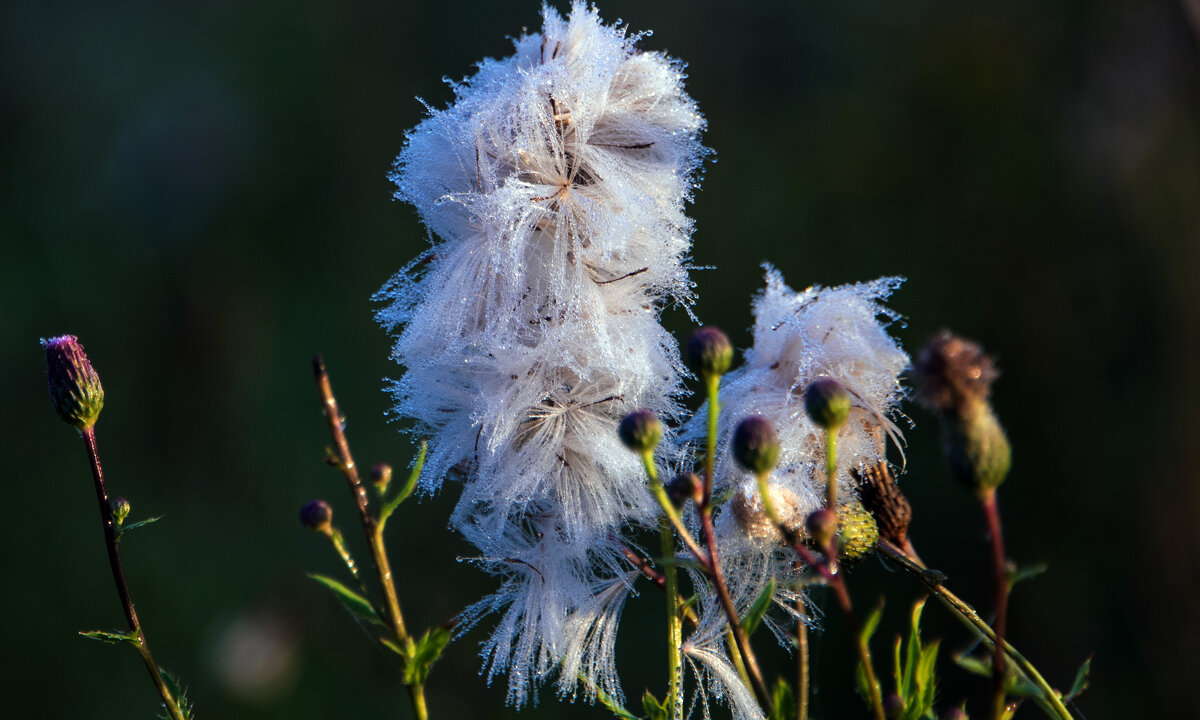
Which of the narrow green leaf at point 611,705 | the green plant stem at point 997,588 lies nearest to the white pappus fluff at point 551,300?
the narrow green leaf at point 611,705

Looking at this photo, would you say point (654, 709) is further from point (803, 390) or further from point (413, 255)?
point (413, 255)

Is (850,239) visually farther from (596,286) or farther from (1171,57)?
(596,286)

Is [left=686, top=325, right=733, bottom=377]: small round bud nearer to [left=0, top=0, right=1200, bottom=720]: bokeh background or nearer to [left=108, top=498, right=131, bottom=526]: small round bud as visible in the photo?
[left=108, top=498, right=131, bottom=526]: small round bud

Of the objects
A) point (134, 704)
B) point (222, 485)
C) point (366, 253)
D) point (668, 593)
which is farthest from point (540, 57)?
point (134, 704)

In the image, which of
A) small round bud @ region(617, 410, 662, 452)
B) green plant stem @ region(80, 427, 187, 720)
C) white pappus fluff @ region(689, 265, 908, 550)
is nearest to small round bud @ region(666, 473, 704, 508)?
small round bud @ region(617, 410, 662, 452)

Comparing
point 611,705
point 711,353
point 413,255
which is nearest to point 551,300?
point 711,353

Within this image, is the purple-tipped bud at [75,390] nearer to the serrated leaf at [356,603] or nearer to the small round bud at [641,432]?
the serrated leaf at [356,603]

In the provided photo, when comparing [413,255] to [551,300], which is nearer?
[551,300]

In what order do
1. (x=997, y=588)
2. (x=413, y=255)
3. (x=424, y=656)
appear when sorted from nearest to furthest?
(x=997, y=588)
(x=424, y=656)
(x=413, y=255)
